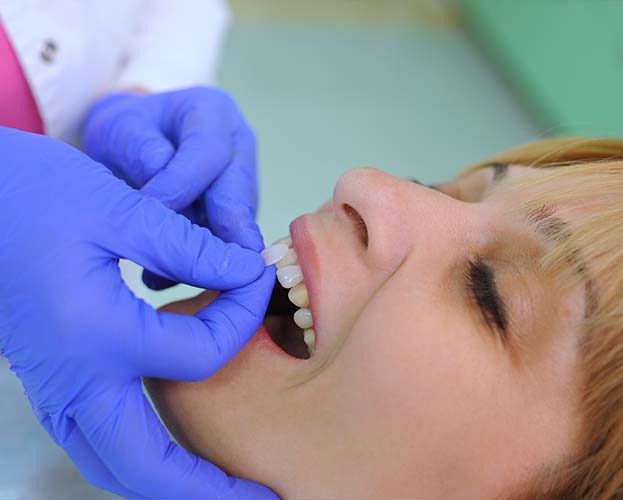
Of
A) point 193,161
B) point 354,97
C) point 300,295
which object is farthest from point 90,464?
point 354,97

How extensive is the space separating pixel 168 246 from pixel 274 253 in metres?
0.16

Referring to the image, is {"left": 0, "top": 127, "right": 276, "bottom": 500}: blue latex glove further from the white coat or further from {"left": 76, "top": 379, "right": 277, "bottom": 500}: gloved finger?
the white coat

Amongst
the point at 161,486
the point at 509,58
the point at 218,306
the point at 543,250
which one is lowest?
the point at 161,486

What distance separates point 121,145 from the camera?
1080 millimetres

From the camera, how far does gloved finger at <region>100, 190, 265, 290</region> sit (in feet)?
2.48

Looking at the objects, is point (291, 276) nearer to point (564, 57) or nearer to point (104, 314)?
point (104, 314)

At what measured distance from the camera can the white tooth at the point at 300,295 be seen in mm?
852

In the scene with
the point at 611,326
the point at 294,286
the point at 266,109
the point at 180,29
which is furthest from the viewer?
the point at 266,109

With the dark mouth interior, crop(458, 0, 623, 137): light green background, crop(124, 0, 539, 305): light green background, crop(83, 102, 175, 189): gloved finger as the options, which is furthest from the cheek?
crop(458, 0, 623, 137): light green background

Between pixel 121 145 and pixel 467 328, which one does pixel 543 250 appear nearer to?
pixel 467 328

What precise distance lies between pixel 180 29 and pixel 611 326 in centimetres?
112

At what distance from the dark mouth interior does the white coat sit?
49 centimetres

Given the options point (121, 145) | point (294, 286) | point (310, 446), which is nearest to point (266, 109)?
point (121, 145)

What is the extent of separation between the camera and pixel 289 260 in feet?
2.91
